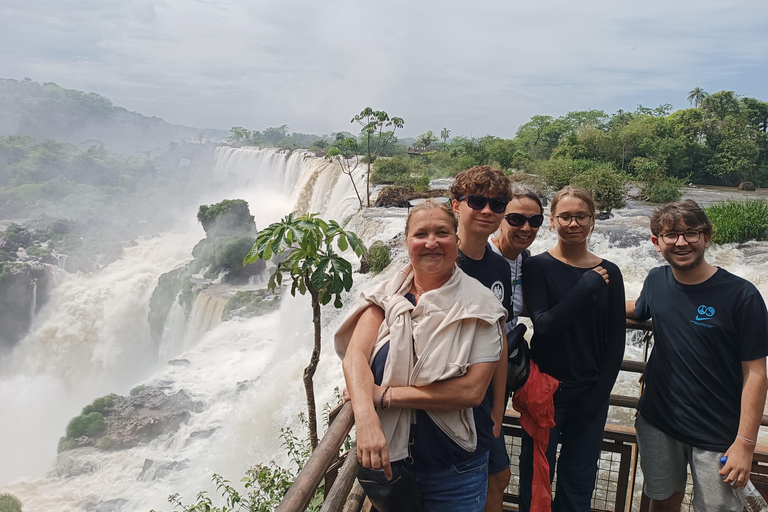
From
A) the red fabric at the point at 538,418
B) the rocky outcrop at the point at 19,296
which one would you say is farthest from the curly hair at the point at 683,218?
the rocky outcrop at the point at 19,296

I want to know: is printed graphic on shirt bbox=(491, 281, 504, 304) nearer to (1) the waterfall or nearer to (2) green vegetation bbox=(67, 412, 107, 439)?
(2) green vegetation bbox=(67, 412, 107, 439)

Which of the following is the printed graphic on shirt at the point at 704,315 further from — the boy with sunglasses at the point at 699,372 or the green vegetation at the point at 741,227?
the green vegetation at the point at 741,227

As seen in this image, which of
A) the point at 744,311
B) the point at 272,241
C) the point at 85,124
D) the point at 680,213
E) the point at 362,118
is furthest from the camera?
the point at 85,124

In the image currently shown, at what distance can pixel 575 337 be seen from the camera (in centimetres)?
169

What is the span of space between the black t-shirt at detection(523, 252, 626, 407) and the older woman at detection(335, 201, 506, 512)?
1.25 ft

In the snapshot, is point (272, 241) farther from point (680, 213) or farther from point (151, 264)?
point (151, 264)

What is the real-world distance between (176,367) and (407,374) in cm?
1200

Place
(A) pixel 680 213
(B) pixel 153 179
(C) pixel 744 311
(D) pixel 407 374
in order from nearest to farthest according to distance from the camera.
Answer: (D) pixel 407 374
(C) pixel 744 311
(A) pixel 680 213
(B) pixel 153 179

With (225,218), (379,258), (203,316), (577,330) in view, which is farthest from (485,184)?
(225,218)

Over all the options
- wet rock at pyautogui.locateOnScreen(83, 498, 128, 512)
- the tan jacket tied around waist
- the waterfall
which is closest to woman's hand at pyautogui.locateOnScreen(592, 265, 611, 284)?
the tan jacket tied around waist

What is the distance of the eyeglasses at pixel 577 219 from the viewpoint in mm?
1710

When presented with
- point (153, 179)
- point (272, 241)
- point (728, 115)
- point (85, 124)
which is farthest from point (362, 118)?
point (85, 124)

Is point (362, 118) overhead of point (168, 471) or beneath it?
overhead

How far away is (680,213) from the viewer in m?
1.64
